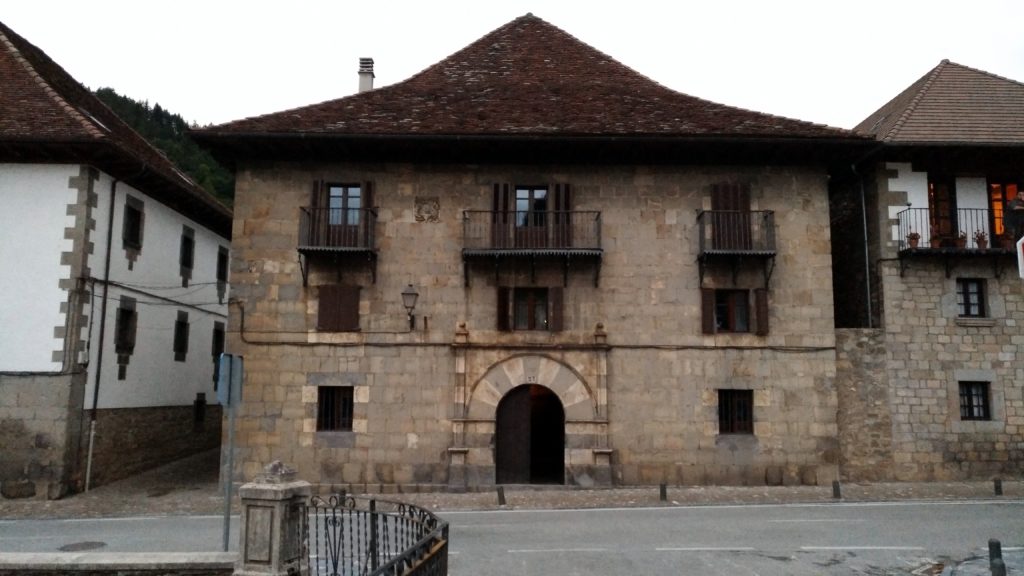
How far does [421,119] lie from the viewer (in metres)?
18.4

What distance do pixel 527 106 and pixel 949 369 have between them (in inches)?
519

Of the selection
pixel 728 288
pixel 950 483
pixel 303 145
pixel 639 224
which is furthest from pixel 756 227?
pixel 303 145

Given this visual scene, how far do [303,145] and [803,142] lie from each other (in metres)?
12.6

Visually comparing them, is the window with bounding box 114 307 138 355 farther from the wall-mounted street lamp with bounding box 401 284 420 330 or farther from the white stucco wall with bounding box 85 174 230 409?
the wall-mounted street lamp with bounding box 401 284 420 330

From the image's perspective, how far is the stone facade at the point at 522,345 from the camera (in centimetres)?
1755

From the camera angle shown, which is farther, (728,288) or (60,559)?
(728,288)

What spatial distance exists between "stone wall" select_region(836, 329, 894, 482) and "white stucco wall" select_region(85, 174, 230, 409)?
745 inches

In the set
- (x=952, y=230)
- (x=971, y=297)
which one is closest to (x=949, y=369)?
(x=971, y=297)

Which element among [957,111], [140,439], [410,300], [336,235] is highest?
[957,111]

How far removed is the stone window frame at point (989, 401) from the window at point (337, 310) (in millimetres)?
15585

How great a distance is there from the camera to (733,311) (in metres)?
18.3

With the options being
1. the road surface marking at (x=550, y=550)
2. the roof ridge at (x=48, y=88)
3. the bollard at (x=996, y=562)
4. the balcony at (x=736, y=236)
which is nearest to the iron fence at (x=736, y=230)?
the balcony at (x=736, y=236)

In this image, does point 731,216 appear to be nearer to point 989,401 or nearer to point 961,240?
point 961,240

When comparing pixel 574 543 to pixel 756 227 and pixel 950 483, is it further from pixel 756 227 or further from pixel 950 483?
pixel 950 483
